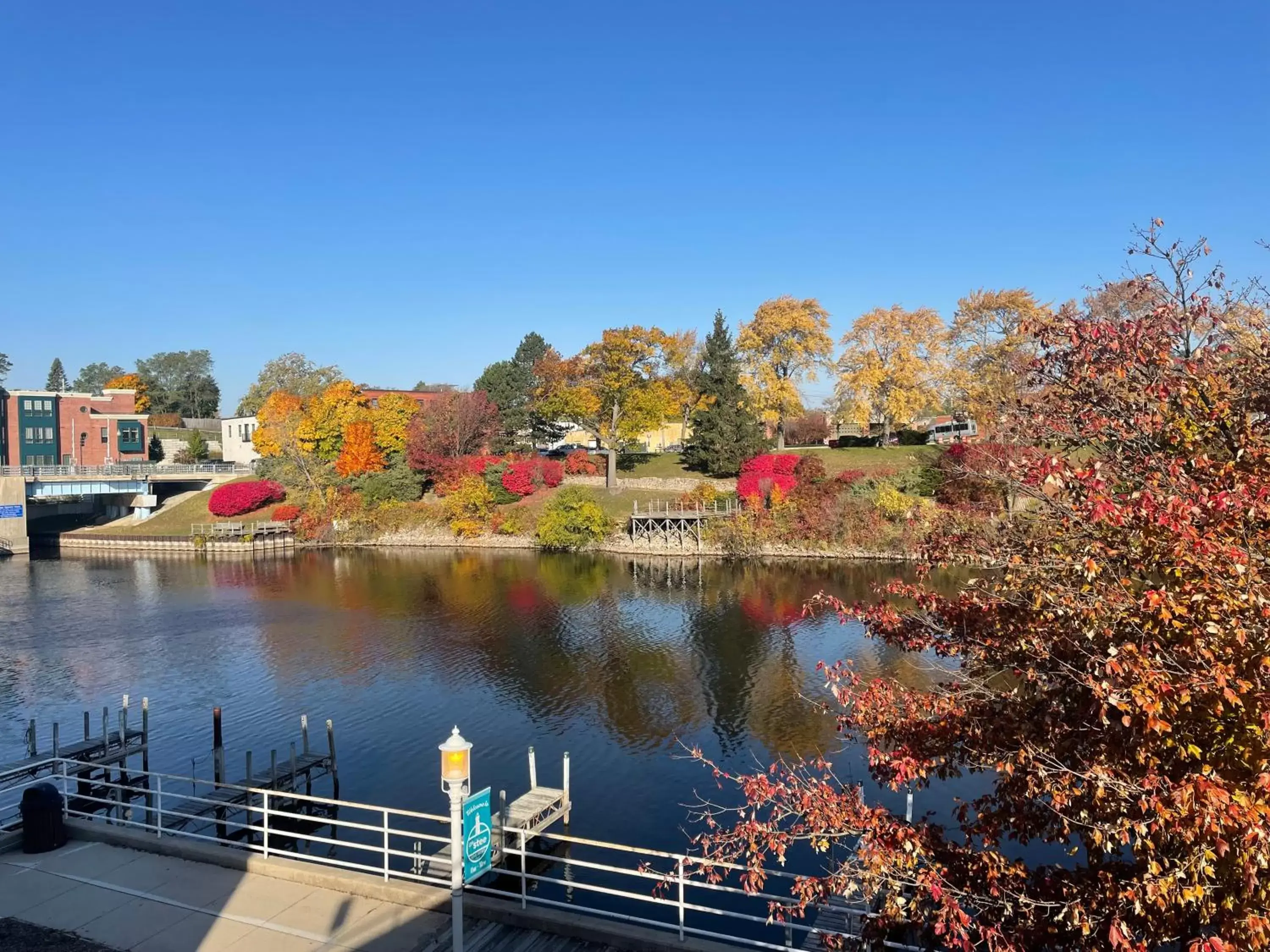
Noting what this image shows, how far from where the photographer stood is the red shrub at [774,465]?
181ft

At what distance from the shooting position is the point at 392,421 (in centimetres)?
6781

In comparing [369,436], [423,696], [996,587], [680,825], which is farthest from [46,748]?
[369,436]

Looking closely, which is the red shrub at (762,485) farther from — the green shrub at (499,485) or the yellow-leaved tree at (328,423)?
the yellow-leaved tree at (328,423)

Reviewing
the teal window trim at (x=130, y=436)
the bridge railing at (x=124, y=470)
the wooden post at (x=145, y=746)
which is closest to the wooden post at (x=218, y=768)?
the wooden post at (x=145, y=746)

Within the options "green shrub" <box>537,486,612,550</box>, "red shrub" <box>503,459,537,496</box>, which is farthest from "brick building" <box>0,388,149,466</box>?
"green shrub" <box>537,486,612,550</box>

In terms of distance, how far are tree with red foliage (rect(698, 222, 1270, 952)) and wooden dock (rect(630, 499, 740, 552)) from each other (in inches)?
1731

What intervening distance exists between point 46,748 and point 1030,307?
5862cm

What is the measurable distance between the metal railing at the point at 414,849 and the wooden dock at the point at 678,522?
35787mm

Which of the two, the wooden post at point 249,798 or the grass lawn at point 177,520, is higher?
the grass lawn at point 177,520

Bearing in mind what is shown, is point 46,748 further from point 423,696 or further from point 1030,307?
point 1030,307

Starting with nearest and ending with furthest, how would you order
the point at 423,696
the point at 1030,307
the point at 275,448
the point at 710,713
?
the point at 710,713 → the point at 423,696 → the point at 1030,307 → the point at 275,448

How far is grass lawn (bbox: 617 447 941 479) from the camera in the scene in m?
57.1

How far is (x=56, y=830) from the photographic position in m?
11.9

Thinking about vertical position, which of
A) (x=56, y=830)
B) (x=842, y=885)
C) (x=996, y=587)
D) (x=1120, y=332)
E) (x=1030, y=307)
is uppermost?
(x=1030, y=307)
